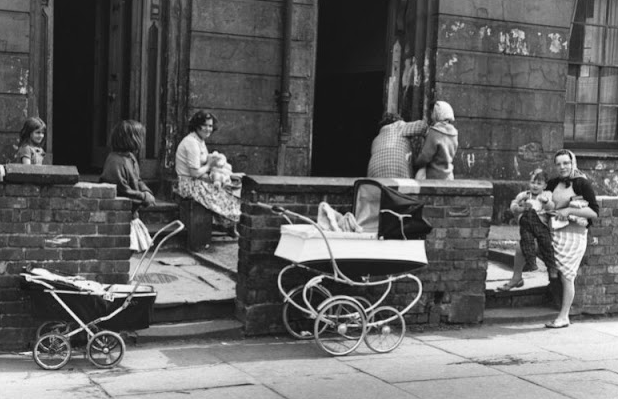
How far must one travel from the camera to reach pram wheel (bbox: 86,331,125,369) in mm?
6727

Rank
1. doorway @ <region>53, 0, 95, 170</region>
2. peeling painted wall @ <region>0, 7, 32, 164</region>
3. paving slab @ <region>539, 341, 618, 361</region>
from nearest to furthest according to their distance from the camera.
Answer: paving slab @ <region>539, 341, 618, 361</region>, peeling painted wall @ <region>0, 7, 32, 164</region>, doorway @ <region>53, 0, 95, 170</region>

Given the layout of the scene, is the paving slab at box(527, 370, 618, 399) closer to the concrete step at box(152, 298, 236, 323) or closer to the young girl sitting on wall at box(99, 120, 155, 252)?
the concrete step at box(152, 298, 236, 323)

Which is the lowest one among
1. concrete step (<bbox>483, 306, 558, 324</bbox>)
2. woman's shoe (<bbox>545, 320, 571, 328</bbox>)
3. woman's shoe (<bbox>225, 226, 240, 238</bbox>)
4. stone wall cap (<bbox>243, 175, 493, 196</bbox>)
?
woman's shoe (<bbox>545, 320, 571, 328</bbox>)

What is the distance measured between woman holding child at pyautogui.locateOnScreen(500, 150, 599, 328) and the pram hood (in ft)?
5.86

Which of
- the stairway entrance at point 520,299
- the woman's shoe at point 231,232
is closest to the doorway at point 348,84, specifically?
the woman's shoe at point 231,232

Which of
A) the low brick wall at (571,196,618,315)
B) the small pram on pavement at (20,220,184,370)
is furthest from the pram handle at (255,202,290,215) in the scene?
the low brick wall at (571,196,618,315)

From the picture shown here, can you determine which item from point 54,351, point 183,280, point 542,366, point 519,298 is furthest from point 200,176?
point 542,366

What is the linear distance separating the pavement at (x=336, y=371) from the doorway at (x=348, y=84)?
23.0ft

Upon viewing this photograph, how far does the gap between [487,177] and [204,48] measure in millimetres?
4327

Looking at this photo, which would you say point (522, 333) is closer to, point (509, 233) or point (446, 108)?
point (446, 108)

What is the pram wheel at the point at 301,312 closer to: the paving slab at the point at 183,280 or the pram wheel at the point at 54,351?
the paving slab at the point at 183,280

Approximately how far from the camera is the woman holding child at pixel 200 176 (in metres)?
10.0

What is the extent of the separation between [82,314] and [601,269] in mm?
5247

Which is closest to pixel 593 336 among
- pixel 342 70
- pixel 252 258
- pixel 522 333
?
pixel 522 333
